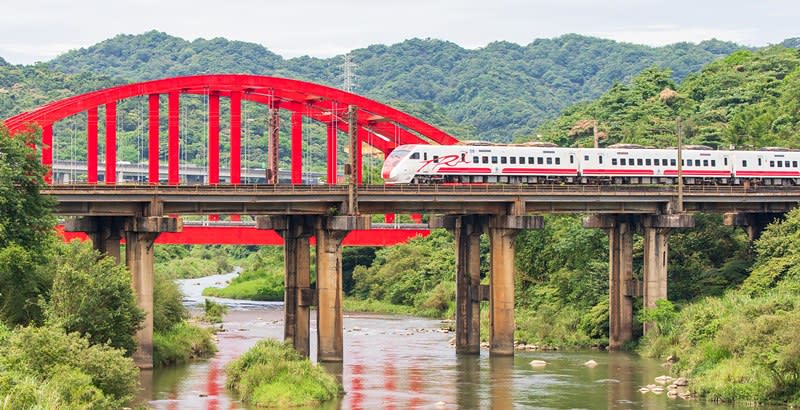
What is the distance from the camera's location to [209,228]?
311 feet

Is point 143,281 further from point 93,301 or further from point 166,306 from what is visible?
point 93,301

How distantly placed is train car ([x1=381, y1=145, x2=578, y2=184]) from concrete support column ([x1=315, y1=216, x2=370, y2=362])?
10.8m

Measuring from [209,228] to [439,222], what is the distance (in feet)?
68.1

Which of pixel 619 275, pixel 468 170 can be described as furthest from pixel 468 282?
pixel 619 275

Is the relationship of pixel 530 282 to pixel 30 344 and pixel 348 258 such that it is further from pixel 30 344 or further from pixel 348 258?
pixel 30 344

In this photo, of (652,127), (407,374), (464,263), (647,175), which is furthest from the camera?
(652,127)

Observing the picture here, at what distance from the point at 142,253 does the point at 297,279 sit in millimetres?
9851

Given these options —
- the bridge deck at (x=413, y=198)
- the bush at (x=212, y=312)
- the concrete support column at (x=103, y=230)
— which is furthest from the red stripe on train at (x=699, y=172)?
the concrete support column at (x=103, y=230)

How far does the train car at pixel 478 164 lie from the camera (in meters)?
80.6

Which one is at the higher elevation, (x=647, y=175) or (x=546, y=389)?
(x=647, y=175)

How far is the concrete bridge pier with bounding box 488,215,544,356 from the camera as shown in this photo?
244 feet

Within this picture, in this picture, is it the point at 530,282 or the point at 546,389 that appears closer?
the point at 546,389

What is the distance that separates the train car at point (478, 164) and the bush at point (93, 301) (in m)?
24.7

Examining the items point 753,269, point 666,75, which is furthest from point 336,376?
point 666,75
